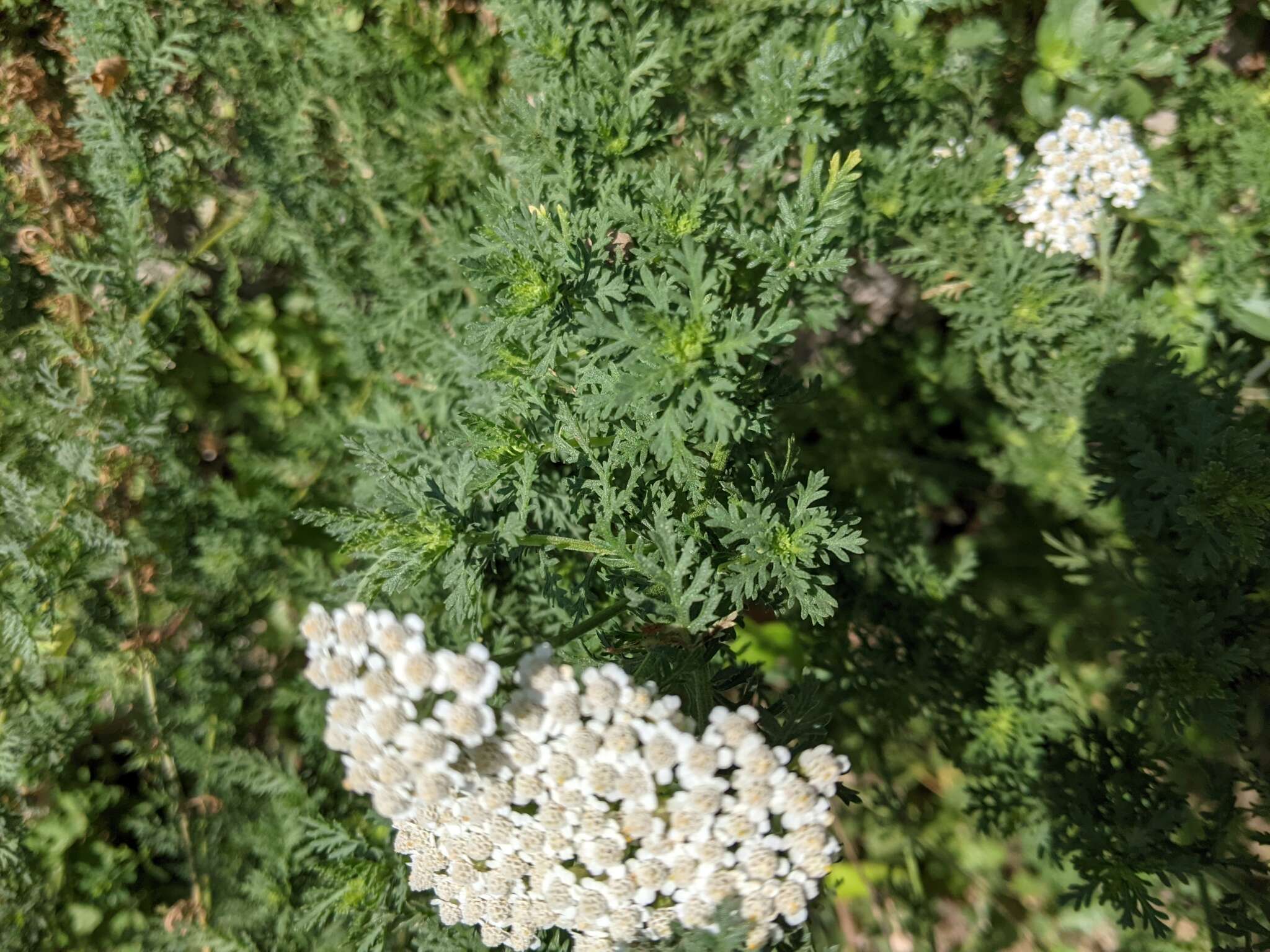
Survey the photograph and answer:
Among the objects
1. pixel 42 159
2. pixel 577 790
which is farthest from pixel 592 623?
pixel 42 159

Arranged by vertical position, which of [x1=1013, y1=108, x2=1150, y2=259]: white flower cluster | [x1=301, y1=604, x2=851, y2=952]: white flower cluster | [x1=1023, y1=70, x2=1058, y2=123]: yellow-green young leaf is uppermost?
[x1=1023, y1=70, x2=1058, y2=123]: yellow-green young leaf

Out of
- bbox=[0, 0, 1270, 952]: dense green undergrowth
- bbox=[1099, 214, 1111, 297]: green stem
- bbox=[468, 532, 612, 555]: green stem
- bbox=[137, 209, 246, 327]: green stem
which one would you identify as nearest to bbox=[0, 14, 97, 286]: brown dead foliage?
bbox=[0, 0, 1270, 952]: dense green undergrowth

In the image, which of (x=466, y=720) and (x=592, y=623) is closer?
(x=466, y=720)

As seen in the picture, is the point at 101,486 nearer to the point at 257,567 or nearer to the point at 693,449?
the point at 257,567

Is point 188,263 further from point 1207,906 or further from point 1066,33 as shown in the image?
point 1207,906

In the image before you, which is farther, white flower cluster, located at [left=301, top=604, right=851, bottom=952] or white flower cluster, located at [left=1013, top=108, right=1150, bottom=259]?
white flower cluster, located at [left=1013, top=108, right=1150, bottom=259]

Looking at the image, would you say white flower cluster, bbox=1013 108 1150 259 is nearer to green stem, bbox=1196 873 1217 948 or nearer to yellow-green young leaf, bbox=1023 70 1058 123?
yellow-green young leaf, bbox=1023 70 1058 123

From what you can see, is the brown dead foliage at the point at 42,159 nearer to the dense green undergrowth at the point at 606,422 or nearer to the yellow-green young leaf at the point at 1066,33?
the dense green undergrowth at the point at 606,422
